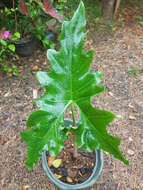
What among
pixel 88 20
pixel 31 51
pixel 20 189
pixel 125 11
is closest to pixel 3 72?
pixel 31 51

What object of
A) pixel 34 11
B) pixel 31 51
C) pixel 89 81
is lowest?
pixel 31 51

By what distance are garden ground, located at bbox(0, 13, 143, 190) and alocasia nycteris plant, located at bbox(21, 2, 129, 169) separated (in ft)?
2.28

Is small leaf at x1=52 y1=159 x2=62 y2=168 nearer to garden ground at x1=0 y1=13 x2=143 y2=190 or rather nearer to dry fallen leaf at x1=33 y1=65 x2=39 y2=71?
garden ground at x1=0 y1=13 x2=143 y2=190

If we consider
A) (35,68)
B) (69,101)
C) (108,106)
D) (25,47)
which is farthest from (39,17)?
(69,101)

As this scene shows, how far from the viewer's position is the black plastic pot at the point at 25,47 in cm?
212

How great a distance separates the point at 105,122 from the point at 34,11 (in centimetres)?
149

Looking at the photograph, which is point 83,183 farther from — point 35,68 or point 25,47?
point 25,47

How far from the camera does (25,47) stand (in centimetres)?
217

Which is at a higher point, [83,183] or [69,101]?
[69,101]

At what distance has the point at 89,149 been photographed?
0.79m

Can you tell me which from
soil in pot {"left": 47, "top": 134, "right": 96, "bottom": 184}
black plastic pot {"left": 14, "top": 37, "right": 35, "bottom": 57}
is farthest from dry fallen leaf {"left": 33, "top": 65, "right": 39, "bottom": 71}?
soil in pot {"left": 47, "top": 134, "right": 96, "bottom": 184}

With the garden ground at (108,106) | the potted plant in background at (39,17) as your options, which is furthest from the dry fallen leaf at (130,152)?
the potted plant in background at (39,17)

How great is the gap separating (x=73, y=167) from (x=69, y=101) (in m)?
0.60

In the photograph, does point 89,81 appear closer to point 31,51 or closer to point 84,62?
point 84,62
